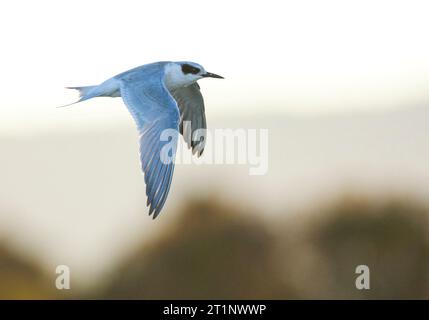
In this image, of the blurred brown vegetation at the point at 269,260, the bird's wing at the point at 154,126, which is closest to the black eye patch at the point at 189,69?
the bird's wing at the point at 154,126

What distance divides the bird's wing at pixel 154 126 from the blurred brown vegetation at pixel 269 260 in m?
7.39

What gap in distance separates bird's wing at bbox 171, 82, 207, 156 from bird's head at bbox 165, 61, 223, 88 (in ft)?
1.09

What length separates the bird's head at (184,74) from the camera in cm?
1011

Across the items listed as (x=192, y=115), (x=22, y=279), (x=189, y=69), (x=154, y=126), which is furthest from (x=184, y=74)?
(x=22, y=279)

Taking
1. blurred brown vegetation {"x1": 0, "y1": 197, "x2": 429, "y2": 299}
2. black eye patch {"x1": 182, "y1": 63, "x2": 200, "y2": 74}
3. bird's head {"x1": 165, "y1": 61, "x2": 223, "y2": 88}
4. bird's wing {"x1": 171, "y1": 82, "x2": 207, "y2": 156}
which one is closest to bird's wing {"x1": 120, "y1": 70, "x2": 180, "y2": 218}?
bird's head {"x1": 165, "y1": 61, "x2": 223, "y2": 88}

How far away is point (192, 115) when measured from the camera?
10.6 meters

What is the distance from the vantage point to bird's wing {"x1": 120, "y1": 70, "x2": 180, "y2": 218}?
29.3 ft

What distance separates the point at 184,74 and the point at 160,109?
2.88ft

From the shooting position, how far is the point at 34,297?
18.5 m

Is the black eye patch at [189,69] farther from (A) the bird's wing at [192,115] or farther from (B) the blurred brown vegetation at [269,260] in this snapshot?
(B) the blurred brown vegetation at [269,260]

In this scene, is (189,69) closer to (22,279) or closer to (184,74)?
(184,74)
